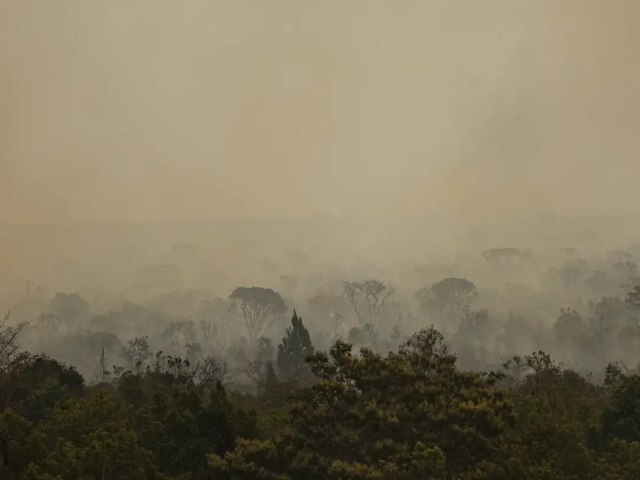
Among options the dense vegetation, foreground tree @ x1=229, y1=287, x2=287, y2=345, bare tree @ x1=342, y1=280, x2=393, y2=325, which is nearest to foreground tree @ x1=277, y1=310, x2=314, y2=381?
foreground tree @ x1=229, y1=287, x2=287, y2=345

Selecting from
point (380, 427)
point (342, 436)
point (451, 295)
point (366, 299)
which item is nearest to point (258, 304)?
point (366, 299)

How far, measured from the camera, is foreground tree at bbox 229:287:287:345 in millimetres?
165375

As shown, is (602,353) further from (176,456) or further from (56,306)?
(56,306)

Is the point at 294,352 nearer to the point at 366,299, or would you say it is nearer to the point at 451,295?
the point at 451,295

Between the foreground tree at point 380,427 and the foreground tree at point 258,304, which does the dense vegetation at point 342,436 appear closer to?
the foreground tree at point 380,427

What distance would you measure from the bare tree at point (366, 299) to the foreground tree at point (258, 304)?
1840cm

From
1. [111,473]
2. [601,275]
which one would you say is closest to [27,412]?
[111,473]

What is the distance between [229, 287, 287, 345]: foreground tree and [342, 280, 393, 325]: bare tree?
60.4ft

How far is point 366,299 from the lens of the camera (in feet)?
601

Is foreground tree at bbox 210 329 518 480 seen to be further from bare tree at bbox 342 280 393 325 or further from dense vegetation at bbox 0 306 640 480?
bare tree at bbox 342 280 393 325

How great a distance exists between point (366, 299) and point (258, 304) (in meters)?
29.7

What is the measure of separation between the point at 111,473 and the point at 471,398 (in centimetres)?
1313

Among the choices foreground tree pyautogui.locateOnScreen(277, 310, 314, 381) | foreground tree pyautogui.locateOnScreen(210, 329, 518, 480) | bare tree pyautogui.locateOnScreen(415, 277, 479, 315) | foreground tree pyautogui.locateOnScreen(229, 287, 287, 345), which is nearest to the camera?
foreground tree pyautogui.locateOnScreen(210, 329, 518, 480)

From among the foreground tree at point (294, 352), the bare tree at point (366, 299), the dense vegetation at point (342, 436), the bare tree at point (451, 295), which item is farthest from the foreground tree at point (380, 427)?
the bare tree at point (451, 295)
